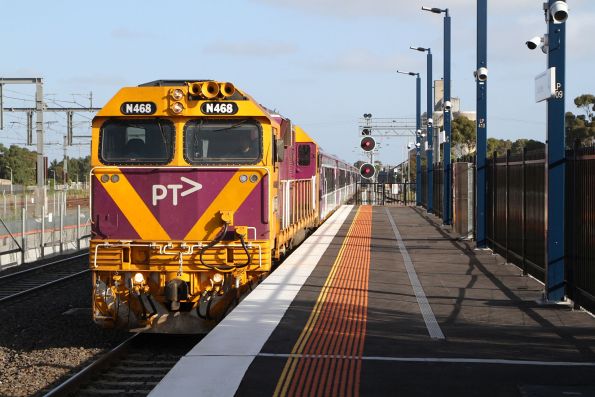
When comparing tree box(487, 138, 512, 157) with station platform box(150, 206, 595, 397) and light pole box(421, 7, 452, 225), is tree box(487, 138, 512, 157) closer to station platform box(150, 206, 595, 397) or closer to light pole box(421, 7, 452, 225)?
light pole box(421, 7, 452, 225)

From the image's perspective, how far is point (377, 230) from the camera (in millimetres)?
26188

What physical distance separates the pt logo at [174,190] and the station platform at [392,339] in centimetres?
166

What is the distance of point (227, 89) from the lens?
11.4m

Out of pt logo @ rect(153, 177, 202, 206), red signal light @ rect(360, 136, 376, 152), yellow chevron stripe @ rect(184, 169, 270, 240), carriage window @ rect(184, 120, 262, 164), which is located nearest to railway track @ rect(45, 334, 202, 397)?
yellow chevron stripe @ rect(184, 169, 270, 240)

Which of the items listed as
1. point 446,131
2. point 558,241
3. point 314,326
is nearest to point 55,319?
point 314,326

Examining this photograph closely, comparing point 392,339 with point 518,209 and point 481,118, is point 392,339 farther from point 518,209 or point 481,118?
point 481,118

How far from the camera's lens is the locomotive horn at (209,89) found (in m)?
11.4

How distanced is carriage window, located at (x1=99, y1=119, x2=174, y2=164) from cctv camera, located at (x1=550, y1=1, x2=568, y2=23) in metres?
5.37

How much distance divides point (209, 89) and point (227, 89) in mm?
248

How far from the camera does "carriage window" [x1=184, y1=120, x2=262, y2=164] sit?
11602mm

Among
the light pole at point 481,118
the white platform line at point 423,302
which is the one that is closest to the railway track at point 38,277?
the white platform line at point 423,302

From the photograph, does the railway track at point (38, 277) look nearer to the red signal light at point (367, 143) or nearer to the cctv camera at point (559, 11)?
the cctv camera at point (559, 11)

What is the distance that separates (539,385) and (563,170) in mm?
5407

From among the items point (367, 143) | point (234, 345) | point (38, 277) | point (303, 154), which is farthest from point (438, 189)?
point (234, 345)
